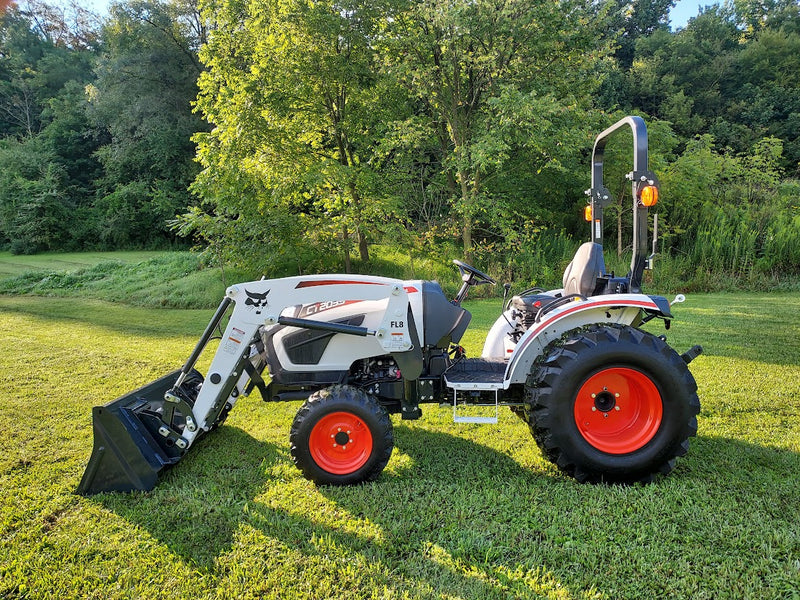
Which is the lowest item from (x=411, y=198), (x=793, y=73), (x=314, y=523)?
(x=314, y=523)

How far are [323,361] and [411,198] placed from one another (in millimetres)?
8937

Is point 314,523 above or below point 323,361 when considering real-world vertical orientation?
below

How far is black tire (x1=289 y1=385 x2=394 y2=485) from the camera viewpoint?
2803mm

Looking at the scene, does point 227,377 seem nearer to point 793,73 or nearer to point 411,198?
point 411,198

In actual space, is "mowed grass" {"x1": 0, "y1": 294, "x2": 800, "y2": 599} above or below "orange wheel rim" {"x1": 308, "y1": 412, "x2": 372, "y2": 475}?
below

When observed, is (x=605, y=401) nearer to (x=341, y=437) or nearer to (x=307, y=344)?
(x=341, y=437)

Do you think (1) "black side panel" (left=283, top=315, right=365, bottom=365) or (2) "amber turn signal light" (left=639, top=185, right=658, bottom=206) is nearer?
(2) "amber turn signal light" (left=639, top=185, right=658, bottom=206)

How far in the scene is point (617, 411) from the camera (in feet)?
9.70

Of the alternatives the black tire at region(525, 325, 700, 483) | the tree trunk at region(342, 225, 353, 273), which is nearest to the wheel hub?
the black tire at region(525, 325, 700, 483)

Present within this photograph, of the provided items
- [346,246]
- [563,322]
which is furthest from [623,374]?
[346,246]

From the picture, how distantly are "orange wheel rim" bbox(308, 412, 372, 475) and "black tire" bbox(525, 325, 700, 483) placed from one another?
949 mm

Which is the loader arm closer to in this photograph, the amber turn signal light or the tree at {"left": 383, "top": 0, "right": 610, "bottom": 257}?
the amber turn signal light

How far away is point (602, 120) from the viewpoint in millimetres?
11750

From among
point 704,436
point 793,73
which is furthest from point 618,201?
point 793,73
